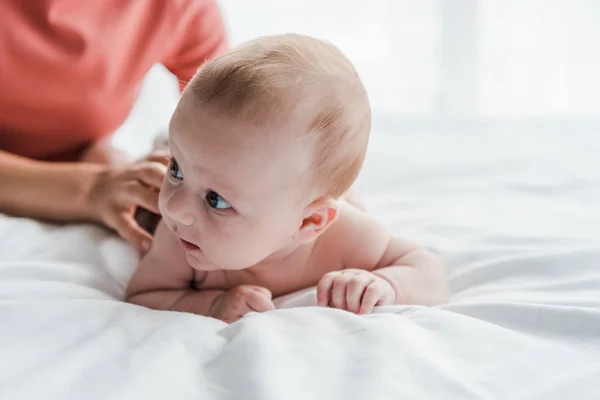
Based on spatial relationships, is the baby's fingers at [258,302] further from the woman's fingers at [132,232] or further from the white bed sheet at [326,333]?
the woman's fingers at [132,232]

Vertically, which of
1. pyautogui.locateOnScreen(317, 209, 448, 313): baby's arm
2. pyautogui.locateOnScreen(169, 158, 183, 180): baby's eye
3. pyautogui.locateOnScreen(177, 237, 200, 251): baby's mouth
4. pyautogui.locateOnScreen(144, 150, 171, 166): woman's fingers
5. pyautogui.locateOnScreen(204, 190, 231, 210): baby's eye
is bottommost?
pyautogui.locateOnScreen(317, 209, 448, 313): baby's arm

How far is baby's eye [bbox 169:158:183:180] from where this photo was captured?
2.81ft

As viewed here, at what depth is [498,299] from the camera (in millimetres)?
886

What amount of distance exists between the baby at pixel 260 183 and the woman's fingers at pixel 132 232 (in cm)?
6

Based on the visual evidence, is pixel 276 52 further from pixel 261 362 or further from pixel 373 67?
pixel 373 67

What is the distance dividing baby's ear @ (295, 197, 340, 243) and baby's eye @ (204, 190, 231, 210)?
10cm

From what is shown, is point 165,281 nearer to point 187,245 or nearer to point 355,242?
point 187,245

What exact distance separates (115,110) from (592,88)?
1826mm

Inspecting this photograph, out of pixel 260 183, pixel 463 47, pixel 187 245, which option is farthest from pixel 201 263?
pixel 463 47

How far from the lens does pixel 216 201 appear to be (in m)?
0.84

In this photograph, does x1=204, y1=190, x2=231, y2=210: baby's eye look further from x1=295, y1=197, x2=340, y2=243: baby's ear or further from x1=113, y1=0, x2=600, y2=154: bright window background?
x1=113, y1=0, x2=600, y2=154: bright window background

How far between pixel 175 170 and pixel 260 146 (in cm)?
12

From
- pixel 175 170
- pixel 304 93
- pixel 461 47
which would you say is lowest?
pixel 461 47

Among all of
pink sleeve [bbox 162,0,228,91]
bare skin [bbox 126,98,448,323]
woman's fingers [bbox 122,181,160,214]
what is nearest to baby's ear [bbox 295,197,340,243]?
bare skin [bbox 126,98,448,323]
